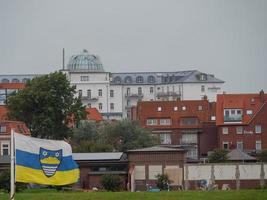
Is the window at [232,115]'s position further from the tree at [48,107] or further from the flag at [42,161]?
the flag at [42,161]

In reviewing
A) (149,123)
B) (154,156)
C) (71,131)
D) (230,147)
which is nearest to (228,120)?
(230,147)

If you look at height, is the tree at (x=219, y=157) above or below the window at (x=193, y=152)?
below

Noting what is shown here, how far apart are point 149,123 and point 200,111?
308 inches

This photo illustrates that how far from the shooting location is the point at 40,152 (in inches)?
953

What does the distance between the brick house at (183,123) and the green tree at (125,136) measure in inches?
722

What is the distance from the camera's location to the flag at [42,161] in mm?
24172

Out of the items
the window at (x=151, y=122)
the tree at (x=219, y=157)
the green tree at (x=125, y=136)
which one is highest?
the window at (x=151, y=122)

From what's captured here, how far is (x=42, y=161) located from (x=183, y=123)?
116 m

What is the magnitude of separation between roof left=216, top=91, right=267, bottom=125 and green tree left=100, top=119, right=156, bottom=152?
1769 cm

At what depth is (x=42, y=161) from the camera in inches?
955

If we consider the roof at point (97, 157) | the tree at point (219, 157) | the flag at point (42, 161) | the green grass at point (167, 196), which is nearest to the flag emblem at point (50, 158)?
the flag at point (42, 161)

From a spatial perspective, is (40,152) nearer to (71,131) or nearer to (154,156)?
(154,156)

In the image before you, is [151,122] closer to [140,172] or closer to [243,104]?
[243,104]

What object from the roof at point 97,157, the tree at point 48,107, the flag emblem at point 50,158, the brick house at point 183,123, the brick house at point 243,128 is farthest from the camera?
the brick house at point 183,123
